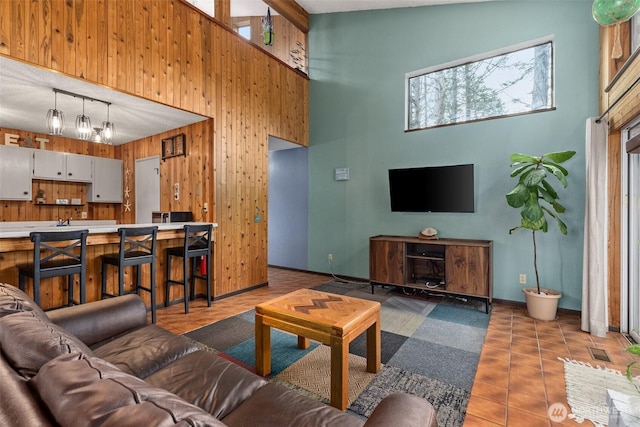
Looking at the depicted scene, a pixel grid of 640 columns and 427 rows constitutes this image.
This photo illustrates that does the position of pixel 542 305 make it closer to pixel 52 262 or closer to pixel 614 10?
pixel 614 10

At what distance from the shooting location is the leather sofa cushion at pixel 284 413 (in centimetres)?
106

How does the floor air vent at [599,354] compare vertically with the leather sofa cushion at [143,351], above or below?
below

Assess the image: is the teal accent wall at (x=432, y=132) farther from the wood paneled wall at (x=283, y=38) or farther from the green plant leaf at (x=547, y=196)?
the green plant leaf at (x=547, y=196)

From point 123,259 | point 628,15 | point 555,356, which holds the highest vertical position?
point 628,15

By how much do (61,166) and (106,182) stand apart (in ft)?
2.23

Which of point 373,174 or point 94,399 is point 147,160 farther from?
point 94,399

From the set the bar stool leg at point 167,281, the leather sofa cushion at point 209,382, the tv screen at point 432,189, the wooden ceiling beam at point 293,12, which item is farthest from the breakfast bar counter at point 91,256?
the wooden ceiling beam at point 293,12

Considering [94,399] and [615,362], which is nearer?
[94,399]

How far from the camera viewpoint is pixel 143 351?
1.58 meters

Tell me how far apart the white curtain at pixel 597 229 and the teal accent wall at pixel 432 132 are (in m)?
0.61

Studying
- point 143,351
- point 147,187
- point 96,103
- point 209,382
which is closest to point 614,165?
point 209,382

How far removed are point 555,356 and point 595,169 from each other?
1.76 meters

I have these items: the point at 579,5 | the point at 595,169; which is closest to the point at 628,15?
the point at 595,169

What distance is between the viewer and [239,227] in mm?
4293
